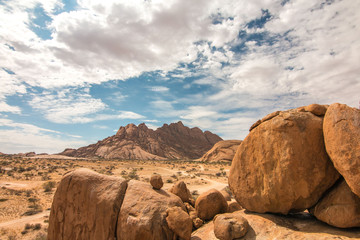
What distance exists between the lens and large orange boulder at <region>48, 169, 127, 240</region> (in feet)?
22.6

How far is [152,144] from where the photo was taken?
343 ft

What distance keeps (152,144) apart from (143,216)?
325ft

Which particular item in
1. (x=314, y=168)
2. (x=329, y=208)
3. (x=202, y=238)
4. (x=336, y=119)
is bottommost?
(x=202, y=238)

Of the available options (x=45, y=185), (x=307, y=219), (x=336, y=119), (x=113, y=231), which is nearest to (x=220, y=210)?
(x=307, y=219)

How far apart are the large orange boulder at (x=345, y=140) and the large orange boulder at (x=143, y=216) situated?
5589 mm

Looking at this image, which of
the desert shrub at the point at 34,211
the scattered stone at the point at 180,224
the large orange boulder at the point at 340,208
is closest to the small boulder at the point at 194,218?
the scattered stone at the point at 180,224

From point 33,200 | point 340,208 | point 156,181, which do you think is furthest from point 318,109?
point 33,200

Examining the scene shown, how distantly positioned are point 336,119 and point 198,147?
121 m

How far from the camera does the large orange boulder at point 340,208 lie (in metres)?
5.10

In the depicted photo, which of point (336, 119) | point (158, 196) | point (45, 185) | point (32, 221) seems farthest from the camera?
point (45, 185)

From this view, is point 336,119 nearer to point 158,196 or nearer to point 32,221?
point 158,196

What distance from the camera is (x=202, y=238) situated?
673 centimetres

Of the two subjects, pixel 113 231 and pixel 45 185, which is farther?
pixel 45 185

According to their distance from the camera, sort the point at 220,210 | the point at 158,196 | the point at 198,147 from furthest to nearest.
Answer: the point at 198,147 → the point at 220,210 → the point at 158,196
